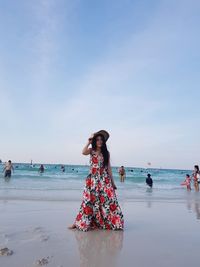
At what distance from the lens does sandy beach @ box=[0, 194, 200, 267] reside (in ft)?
12.6

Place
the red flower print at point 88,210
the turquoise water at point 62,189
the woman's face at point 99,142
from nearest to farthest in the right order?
the red flower print at point 88,210 < the woman's face at point 99,142 < the turquoise water at point 62,189

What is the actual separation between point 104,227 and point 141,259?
1894 mm

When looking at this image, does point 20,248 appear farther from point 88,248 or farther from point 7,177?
point 7,177

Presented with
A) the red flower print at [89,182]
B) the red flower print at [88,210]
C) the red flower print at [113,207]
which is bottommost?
the red flower print at [88,210]

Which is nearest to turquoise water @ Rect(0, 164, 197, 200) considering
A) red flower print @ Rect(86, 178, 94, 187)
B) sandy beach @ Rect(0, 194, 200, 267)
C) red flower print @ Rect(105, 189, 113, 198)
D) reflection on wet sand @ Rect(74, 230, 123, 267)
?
sandy beach @ Rect(0, 194, 200, 267)

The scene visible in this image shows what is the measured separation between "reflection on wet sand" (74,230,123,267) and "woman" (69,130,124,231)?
237mm

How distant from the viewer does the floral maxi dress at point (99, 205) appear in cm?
582

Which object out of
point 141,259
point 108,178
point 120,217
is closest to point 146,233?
point 120,217

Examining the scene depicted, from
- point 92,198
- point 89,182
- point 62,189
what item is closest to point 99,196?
point 92,198

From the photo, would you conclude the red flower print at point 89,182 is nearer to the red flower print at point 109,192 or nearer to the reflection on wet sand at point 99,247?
the red flower print at point 109,192

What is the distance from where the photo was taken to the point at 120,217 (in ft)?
19.4

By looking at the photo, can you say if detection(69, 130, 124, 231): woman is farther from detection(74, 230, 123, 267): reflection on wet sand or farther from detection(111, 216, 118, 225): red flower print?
detection(74, 230, 123, 267): reflection on wet sand

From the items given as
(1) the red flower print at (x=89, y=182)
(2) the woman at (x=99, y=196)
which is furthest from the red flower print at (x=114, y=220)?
(1) the red flower print at (x=89, y=182)

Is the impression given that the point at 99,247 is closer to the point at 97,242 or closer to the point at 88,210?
the point at 97,242
